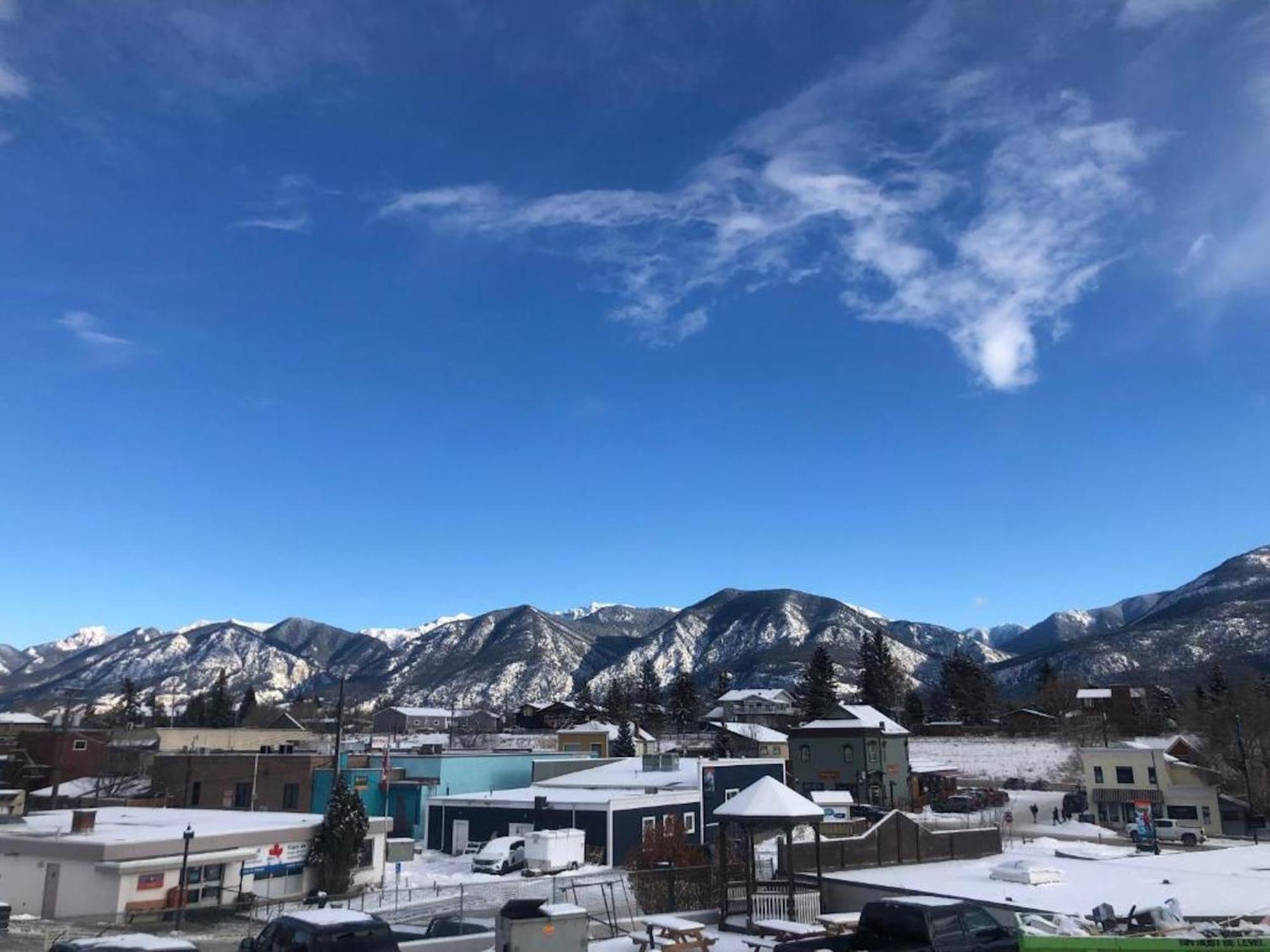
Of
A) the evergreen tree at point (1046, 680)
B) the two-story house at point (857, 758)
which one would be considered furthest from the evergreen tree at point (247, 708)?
the evergreen tree at point (1046, 680)

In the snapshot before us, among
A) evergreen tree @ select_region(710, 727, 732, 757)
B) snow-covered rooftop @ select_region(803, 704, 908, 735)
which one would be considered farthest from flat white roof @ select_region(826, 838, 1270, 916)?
evergreen tree @ select_region(710, 727, 732, 757)

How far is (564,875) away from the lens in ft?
130

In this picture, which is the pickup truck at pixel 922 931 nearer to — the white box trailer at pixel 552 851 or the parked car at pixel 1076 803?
the white box trailer at pixel 552 851

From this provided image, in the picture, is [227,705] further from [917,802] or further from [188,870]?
[188,870]

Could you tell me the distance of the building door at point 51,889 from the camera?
2966 cm

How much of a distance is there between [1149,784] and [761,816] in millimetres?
52508

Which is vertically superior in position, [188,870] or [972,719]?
[972,719]

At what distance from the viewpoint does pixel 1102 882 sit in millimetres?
23141

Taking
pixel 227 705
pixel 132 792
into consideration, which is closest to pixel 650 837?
pixel 132 792

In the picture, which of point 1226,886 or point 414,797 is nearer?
point 1226,886

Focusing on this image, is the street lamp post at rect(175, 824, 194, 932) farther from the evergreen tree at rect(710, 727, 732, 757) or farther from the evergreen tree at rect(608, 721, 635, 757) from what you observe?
the evergreen tree at rect(608, 721, 635, 757)

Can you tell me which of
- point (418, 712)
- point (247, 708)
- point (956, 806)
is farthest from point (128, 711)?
point (956, 806)

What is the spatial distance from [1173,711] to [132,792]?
360 feet

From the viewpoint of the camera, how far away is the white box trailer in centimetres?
4128
